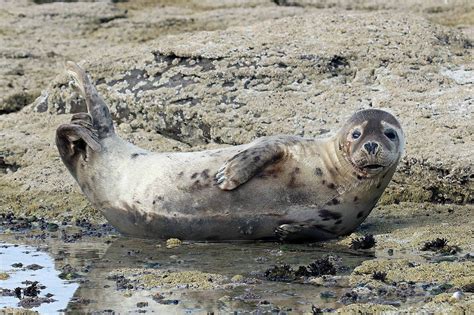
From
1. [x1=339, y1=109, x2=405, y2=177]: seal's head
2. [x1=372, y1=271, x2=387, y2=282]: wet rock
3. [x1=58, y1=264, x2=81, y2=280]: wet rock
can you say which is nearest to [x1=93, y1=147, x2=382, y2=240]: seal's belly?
[x1=339, y1=109, x2=405, y2=177]: seal's head

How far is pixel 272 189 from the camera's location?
8242 mm

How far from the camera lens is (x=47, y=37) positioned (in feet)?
47.3

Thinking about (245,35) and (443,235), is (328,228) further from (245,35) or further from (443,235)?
(245,35)

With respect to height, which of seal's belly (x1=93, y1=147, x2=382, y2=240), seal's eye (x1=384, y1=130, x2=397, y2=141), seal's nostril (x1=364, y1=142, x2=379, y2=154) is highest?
seal's eye (x1=384, y1=130, x2=397, y2=141)

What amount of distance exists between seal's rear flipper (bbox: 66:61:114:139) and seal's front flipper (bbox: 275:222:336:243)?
1.59m

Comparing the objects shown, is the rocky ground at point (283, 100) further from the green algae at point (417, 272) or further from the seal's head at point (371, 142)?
the green algae at point (417, 272)

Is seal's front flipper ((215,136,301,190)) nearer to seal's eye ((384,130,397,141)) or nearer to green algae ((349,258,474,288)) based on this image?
seal's eye ((384,130,397,141))

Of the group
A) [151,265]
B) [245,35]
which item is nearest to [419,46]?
[245,35]

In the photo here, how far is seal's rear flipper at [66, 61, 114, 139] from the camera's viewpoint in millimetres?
9086

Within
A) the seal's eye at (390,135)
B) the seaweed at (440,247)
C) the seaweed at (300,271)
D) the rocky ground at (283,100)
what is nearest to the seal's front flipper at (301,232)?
the rocky ground at (283,100)

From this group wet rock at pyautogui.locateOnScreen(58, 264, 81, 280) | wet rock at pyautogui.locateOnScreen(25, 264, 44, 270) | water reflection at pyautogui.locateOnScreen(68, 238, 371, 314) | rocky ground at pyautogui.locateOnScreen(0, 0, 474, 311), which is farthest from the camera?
rocky ground at pyautogui.locateOnScreen(0, 0, 474, 311)

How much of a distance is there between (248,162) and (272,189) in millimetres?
230

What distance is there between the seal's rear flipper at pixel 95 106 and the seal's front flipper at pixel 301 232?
1.59 m

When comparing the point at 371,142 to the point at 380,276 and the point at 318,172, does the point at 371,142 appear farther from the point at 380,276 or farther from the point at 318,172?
the point at 380,276
